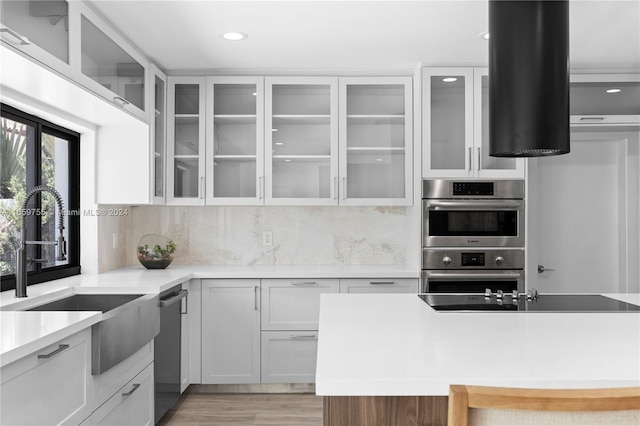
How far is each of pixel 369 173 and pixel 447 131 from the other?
2.05 ft

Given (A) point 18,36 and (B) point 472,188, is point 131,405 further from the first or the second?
(B) point 472,188

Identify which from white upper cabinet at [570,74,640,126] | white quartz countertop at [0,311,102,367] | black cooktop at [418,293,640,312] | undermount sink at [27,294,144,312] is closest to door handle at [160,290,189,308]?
undermount sink at [27,294,144,312]

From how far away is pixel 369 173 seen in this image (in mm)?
4043

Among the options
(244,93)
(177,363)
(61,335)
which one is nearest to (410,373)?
(61,335)

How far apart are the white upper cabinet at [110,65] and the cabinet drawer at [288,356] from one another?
1.72 meters

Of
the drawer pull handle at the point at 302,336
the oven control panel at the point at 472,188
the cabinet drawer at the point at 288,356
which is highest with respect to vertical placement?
the oven control panel at the point at 472,188

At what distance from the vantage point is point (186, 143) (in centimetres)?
405

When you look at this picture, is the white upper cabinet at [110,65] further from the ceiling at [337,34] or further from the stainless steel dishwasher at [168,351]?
the stainless steel dishwasher at [168,351]

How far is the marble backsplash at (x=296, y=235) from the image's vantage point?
14.4ft

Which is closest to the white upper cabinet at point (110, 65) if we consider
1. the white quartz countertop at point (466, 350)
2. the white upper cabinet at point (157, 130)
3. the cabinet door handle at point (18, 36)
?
the white upper cabinet at point (157, 130)

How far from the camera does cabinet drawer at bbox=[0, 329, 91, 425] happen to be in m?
1.67

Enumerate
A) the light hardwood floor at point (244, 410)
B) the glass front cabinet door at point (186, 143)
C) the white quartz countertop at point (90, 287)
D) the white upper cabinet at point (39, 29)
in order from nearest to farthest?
the white quartz countertop at point (90, 287)
the white upper cabinet at point (39, 29)
the light hardwood floor at point (244, 410)
the glass front cabinet door at point (186, 143)

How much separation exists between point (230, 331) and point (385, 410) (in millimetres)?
2480

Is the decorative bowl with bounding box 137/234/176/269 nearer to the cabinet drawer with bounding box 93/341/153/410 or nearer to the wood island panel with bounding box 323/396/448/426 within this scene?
the cabinet drawer with bounding box 93/341/153/410
